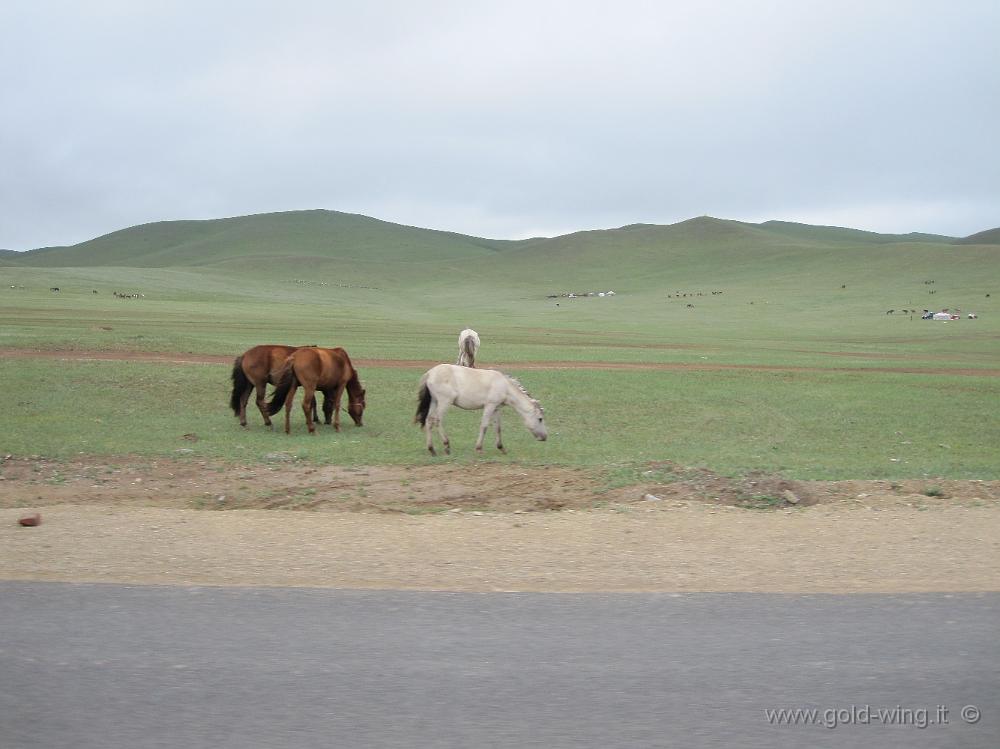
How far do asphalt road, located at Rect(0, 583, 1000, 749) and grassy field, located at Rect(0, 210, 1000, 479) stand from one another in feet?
20.8

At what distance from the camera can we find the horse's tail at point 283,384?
16.7 meters

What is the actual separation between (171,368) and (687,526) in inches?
719

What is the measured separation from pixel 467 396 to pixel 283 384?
3.75 meters

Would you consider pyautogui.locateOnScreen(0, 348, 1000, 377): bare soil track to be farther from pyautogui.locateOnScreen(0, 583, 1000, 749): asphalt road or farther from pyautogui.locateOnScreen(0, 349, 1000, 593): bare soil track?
pyautogui.locateOnScreen(0, 583, 1000, 749): asphalt road

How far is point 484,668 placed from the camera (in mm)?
5445

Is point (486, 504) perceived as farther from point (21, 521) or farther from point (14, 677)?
point (14, 677)

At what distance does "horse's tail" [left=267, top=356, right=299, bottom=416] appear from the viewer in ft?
54.7

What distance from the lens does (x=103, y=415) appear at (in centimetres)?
1833

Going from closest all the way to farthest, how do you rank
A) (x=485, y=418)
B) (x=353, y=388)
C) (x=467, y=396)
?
(x=485, y=418), (x=467, y=396), (x=353, y=388)

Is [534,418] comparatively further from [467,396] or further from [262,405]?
[262,405]

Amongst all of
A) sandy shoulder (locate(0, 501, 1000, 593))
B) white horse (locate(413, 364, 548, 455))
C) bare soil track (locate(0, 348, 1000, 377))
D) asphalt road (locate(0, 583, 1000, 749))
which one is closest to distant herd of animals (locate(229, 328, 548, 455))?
white horse (locate(413, 364, 548, 455))

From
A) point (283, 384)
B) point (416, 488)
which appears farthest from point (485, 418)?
point (283, 384)

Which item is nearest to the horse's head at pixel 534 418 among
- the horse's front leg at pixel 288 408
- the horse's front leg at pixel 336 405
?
the horse's front leg at pixel 336 405

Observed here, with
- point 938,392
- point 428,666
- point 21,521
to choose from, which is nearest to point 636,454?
point 21,521
